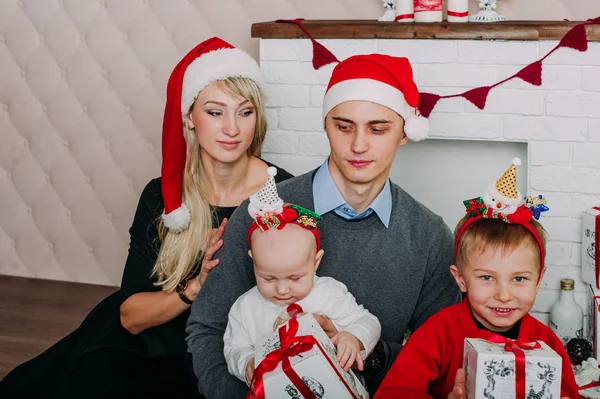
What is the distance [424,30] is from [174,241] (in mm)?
1063

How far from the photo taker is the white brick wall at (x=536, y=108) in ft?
8.35

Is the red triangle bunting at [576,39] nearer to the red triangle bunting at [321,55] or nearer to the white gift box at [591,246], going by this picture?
the white gift box at [591,246]

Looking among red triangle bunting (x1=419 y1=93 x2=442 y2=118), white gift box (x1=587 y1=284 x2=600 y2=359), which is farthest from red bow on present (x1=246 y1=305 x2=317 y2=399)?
white gift box (x1=587 y1=284 x2=600 y2=359)

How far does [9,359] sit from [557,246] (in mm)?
2023

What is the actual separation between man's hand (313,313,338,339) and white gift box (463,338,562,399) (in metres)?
0.35

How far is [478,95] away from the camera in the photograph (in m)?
2.61

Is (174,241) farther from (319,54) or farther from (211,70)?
(319,54)

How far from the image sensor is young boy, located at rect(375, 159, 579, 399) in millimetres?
1736

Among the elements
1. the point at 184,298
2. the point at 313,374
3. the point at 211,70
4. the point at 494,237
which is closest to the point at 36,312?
the point at 184,298

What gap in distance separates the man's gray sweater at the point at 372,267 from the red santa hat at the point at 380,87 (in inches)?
8.6

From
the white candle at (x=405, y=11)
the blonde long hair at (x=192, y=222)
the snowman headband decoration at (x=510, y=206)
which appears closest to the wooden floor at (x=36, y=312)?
the blonde long hair at (x=192, y=222)

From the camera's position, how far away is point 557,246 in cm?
267

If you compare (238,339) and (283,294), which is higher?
(283,294)

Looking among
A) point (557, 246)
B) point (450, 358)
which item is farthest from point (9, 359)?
point (557, 246)
